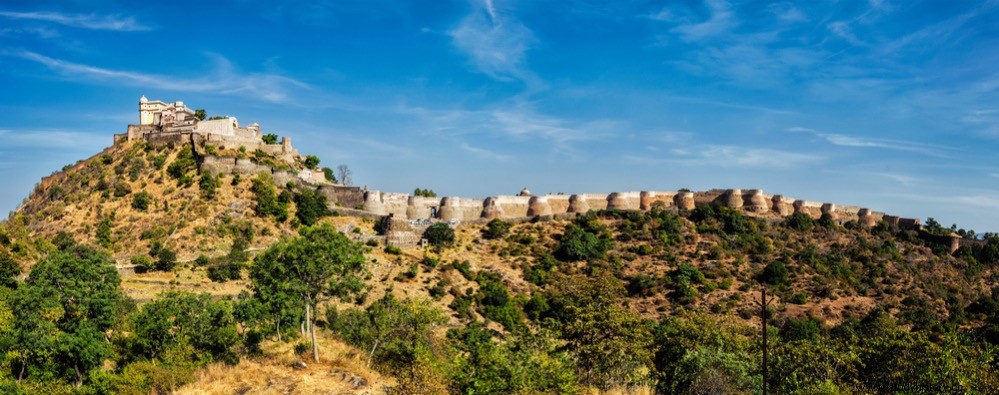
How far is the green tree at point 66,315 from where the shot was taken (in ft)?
75.2

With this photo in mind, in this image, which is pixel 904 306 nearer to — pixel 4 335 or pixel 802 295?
pixel 802 295

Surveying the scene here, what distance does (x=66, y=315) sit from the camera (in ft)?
85.2

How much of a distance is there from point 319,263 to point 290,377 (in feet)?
11.0

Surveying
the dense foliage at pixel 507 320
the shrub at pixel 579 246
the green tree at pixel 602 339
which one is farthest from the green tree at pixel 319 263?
the shrub at pixel 579 246

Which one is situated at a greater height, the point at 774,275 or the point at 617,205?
the point at 617,205

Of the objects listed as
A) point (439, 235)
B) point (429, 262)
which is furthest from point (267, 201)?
point (429, 262)

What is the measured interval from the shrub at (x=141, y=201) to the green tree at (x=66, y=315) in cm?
2306

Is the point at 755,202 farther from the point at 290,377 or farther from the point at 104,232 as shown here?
the point at 290,377

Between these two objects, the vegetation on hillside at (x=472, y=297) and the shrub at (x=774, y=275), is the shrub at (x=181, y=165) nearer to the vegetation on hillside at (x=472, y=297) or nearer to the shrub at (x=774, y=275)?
the vegetation on hillside at (x=472, y=297)

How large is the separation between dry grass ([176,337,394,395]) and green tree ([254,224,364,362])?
1.05 m

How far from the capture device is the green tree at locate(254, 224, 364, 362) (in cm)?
2150

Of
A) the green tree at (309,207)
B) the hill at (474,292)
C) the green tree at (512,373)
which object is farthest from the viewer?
the green tree at (309,207)

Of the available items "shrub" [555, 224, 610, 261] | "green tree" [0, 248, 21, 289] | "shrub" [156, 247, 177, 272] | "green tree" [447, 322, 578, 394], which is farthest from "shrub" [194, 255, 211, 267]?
"green tree" [447, 322, 578, 394]

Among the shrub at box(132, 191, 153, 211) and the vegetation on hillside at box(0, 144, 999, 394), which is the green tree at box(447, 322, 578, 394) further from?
the shrub at box(132, 191, 153, 211)
